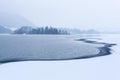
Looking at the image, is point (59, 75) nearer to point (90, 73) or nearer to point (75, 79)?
point (75, 79)

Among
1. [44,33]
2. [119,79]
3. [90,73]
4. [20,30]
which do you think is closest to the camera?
[119,79]

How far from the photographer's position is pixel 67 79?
1020cm

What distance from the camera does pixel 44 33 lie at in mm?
158625

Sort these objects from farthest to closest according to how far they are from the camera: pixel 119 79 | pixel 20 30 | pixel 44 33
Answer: pixel 20 30 < pixel 44 33 < pixel 119 79

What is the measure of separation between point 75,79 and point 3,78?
3.87m

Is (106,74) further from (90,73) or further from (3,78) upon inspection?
(3,78)

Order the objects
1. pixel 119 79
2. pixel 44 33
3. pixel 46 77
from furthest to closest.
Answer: pixel 44 33 < pixel 46 77 < pixel 119 79

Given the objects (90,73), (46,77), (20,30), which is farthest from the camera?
(20,30)

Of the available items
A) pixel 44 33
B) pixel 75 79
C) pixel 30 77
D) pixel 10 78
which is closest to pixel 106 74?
pixel 75 79

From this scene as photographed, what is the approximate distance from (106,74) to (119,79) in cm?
134

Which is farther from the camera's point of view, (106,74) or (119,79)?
(106,74)

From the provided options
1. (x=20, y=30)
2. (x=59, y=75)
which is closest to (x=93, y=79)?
(x=59, y=75)

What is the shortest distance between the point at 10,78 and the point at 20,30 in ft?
555

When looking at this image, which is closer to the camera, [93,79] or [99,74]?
[93,79]
